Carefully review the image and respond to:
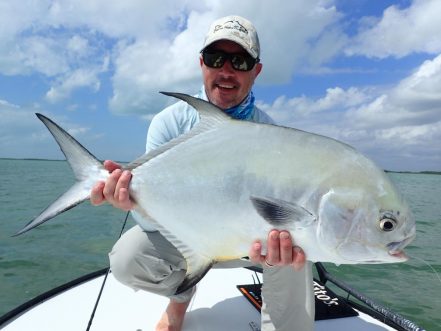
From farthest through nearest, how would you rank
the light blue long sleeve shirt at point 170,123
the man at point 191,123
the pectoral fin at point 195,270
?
the light blue long sleeve shirt at point 170,123
the man at point 191,123
the pectoral fin at point 195,270

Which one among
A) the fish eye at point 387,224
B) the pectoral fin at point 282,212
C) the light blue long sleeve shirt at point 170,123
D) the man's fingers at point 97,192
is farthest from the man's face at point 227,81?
the fish eye at point 387,224

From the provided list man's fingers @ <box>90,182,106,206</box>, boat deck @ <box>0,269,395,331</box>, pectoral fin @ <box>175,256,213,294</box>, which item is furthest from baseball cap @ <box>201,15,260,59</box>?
boat deck @ <box>0,269,395,331</box>

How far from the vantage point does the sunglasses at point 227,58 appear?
8.63ft

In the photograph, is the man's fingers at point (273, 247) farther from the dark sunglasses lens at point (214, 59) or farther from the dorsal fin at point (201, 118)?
the dark sunglasses lens at point (214, 59)

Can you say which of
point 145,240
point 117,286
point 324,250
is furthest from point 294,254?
point 117,286

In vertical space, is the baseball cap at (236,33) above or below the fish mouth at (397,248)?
above

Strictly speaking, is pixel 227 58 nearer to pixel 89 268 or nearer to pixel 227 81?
pixel 227 81

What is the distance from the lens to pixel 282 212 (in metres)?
1.61

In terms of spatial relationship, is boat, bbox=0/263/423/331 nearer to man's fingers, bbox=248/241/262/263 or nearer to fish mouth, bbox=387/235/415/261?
man's fingers, bbox=248/241/262/263

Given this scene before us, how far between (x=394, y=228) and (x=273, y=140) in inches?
24.1

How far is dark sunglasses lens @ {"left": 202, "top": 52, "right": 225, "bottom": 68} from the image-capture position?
104 inches

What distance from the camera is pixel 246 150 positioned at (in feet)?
5.83

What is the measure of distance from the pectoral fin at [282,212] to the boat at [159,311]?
129 centimetres

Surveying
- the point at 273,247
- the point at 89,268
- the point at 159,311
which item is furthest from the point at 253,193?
the point at 89,268
